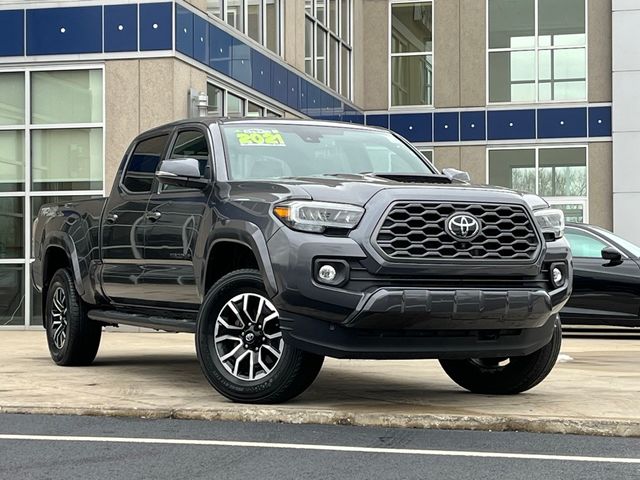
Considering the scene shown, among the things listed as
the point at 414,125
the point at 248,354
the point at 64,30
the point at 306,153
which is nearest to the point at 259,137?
the point at 306,153

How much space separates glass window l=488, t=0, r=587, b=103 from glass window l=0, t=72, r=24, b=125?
13.7 meters

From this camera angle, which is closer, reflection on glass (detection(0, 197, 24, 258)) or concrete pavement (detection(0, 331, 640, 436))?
concrete pavement (detection(0, 331, 640, 436))

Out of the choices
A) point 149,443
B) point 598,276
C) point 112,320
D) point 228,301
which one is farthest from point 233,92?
point 149,443

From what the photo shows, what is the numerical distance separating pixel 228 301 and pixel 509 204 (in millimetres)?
1891

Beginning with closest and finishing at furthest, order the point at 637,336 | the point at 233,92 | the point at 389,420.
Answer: the point at 389,420 → the point at 637,336 → the point at 233,92

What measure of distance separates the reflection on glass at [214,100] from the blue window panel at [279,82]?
2668mm

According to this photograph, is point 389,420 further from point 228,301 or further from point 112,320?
point 112,320

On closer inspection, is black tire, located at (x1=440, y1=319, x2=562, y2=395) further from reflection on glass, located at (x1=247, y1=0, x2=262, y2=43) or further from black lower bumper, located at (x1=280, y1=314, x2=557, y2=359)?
reflection on glass, located at (x1=247, y1=0, x2=262, y2=43)

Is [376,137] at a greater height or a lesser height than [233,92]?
lesser

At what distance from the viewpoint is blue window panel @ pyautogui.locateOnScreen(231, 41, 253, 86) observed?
18500 millimetres

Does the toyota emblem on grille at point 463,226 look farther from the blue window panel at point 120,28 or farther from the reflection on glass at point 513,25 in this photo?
the reflection on glass at point 513,25

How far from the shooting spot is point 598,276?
14.6m

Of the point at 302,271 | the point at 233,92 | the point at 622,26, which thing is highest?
Result: the point at 622,26

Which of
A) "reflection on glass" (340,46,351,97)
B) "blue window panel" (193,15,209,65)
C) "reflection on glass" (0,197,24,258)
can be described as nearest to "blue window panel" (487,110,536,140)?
"reflection on glass" (340,46,351,97)
